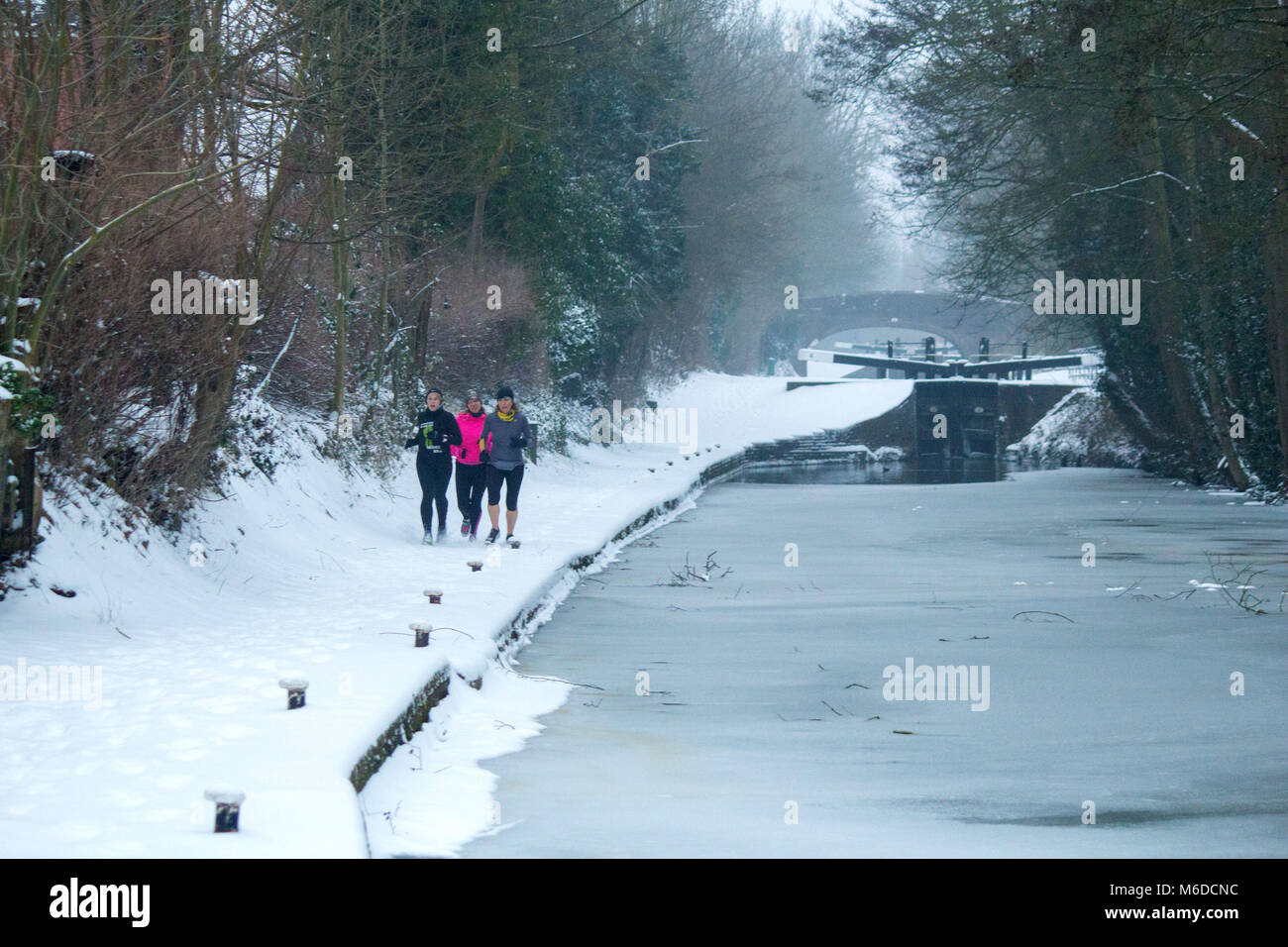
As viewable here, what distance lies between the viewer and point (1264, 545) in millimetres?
19844

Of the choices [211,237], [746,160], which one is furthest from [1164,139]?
[746,160]

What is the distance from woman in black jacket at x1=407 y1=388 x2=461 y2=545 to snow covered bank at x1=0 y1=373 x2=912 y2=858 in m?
0.63

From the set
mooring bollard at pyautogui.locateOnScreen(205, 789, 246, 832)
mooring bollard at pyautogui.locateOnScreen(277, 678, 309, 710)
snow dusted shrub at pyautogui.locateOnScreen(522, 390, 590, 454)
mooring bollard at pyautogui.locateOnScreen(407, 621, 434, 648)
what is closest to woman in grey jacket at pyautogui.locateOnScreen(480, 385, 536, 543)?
mooring bollard at pyautogui.locateOnScreen(407, 621, 434, 648)

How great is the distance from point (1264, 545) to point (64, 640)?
14.5 m

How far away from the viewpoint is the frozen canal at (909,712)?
689cm

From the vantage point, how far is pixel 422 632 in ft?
33.6

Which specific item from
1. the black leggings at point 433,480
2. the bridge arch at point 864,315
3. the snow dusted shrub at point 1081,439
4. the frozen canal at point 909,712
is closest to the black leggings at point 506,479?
the black leggings at point 433,480

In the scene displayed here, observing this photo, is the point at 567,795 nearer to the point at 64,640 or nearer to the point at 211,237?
the point at 64,640

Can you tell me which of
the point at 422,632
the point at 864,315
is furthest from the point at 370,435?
the point at 864,315

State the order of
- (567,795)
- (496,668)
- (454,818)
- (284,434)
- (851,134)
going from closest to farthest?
(454,818) → (567,795) → (496,668) → (284,434) → (851,134)

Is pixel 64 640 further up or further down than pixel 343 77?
further down

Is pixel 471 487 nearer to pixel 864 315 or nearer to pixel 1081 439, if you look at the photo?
pixel 1081 439

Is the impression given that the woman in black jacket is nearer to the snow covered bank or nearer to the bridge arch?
the snow covered bank

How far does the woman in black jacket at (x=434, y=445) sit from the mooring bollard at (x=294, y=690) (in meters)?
9.16
